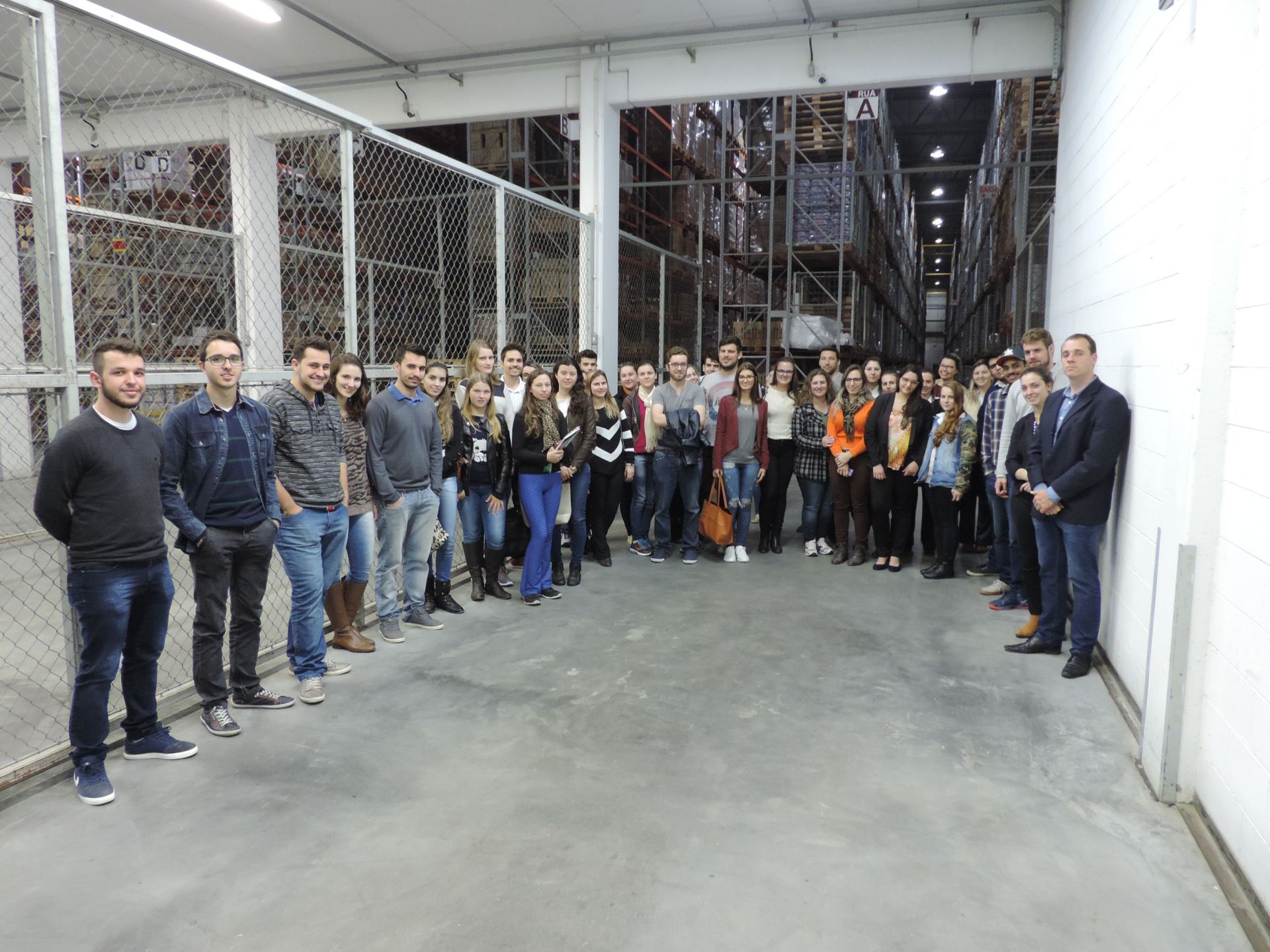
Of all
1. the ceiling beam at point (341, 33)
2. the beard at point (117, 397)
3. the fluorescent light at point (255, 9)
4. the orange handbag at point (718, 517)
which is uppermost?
the ceiling beam at point (341, 33)

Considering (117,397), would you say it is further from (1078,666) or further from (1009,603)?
(1009,603)

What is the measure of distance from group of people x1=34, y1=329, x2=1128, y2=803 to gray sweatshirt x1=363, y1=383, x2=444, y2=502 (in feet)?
0.05

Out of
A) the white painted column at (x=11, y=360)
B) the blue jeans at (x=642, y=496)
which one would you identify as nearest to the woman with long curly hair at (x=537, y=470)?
the blue jeans at (x=642, y=496)

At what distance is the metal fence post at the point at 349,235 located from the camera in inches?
191

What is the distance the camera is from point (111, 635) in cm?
315

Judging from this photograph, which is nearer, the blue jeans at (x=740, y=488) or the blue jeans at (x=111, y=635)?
the blue jeans at (x=111, y=635)

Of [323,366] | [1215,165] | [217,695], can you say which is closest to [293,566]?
[217,695]

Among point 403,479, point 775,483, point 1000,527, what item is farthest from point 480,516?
point 1000,527

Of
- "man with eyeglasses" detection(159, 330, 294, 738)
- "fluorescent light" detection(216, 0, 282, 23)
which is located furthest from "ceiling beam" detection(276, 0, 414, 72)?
"man with eyeglasses" detection(159, 330, 294, 738)

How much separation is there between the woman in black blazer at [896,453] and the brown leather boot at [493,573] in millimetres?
3191

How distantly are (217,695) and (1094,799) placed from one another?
148 inches

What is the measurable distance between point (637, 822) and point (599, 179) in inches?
283

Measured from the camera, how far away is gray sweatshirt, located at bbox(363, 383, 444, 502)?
471 centimetres

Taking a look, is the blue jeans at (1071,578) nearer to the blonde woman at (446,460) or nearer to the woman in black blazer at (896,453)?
the woman in black blazer at (896,453)
